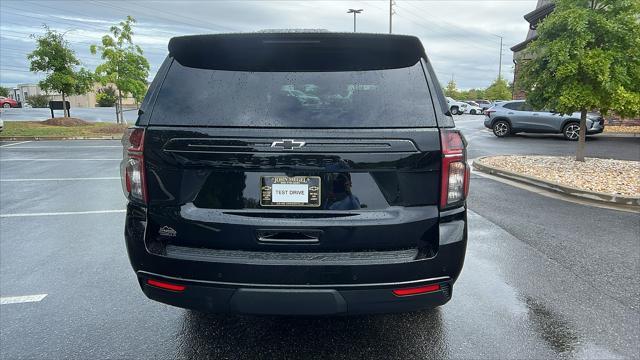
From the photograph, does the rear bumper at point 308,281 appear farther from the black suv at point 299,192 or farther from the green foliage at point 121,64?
the green foliage at point 121,64

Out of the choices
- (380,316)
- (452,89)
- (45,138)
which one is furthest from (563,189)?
(452,89)

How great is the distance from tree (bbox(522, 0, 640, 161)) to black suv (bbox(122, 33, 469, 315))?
828 cm

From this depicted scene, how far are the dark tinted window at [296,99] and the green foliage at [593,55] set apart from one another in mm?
8209

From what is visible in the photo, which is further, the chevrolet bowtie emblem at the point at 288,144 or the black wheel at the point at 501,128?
the black wheel at the point at 501,128

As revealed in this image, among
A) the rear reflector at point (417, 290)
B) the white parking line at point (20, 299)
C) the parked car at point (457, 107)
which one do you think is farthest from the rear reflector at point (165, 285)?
the parked car at point (457, 107)

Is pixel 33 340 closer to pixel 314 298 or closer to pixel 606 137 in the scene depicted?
pixel 314 298

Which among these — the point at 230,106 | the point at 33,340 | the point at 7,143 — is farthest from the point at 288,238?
the point at 7,143

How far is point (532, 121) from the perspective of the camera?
58.8 ft

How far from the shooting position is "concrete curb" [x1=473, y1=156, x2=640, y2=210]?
6.99 meters

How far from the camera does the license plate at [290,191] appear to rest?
2344mm

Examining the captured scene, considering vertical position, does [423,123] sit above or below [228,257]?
above

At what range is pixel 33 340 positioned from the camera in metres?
2.99

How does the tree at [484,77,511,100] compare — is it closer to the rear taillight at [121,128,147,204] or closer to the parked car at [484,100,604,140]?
the parked car at [484,100,604,140]

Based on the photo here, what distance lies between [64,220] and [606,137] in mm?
19536
